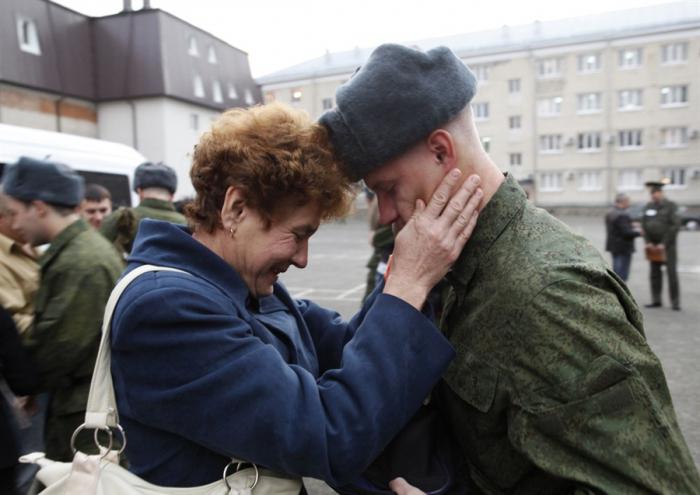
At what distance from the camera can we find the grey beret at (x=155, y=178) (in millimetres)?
4672

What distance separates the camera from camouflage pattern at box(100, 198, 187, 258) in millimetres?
4574

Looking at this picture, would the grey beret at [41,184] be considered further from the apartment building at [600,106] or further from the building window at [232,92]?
the apartment building at [600,106]

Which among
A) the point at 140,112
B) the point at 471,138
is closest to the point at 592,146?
the point at 140,112

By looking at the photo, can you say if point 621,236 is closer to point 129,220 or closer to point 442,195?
point 129,220

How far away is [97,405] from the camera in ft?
4.12

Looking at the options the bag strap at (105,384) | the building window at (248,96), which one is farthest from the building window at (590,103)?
the bag strap at (105,384)

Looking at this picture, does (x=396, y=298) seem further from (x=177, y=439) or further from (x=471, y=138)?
(x=177, y=439)

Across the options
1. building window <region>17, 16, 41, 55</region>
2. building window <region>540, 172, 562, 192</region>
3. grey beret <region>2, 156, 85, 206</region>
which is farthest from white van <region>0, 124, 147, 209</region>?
building window <region>540, 172, 562, 192</region>

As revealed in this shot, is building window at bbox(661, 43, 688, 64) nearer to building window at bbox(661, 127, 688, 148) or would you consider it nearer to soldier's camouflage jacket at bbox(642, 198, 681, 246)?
building window at bbox(661, 127, 688, 148)

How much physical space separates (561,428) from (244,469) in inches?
26.8

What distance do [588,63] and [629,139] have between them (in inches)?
211

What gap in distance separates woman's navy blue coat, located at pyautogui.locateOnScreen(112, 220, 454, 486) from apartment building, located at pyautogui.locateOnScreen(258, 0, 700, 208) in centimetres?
3154

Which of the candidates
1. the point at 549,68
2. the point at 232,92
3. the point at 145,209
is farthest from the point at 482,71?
the point at 145,209

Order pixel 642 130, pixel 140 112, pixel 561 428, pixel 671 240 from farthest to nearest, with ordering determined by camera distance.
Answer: pixel 642 130 < pixel 140 112 < pixel 671 240 < pixel 561 428
